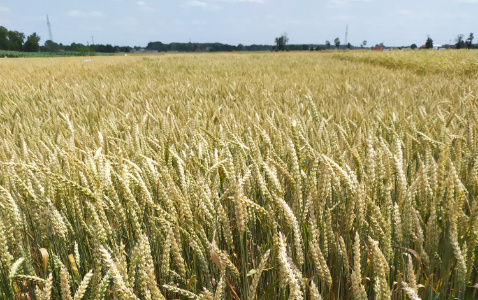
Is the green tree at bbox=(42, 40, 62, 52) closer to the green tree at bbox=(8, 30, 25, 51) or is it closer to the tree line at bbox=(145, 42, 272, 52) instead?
the green tree at bbox=(8, 30, 25, 51)

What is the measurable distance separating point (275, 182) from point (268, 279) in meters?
0.31

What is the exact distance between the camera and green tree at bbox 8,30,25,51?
60.2m

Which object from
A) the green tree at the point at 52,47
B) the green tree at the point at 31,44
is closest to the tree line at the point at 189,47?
the green tree at the point at 52,47

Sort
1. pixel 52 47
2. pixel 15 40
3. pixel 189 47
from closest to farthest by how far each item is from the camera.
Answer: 1. pixel 15 40
2. pixel 52 47
3. pixel 189 47

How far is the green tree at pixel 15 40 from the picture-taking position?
60.2m

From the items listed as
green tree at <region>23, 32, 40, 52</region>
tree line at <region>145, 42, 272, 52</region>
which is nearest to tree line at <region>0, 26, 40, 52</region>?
green tree at <region>23, 32, 40, 52</region>

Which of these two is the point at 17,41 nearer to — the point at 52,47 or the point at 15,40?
the point at 15,40

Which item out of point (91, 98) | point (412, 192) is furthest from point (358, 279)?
point (91, 98)

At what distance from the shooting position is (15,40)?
61219 mm

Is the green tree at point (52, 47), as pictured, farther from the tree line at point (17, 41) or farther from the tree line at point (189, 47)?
the tree line at point (189, 47)

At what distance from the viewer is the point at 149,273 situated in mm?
502

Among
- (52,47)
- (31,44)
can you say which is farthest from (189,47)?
(31,44)

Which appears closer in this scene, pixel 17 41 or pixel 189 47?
pixel 17 41

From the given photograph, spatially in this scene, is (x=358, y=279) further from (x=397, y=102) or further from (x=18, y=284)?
(x=397, y=102)
